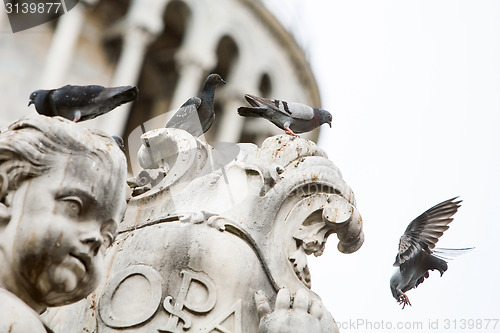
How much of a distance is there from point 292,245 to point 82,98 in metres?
1.75

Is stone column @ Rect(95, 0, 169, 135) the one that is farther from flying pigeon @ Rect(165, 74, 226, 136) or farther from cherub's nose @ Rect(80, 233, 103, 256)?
cherub's nose @ Rect(80, 233, 103, 256)

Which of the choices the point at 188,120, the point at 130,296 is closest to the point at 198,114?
the point at 188,120

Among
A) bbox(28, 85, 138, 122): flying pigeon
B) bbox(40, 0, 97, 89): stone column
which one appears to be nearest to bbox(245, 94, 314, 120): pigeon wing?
bbox(28, 85, 138, 122): flying pigeon

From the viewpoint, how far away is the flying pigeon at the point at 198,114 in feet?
15.9

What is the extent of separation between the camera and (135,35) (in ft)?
75.8

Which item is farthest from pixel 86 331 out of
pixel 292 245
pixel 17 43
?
pixel 17 43

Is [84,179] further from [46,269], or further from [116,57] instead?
[116,57]

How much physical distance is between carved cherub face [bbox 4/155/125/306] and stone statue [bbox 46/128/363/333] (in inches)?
27.1

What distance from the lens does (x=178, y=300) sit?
10.3ft

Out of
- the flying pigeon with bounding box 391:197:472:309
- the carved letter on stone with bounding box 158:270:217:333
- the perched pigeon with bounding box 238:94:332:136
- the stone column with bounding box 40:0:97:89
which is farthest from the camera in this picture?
the stone column with bounding box 40:0:97:89

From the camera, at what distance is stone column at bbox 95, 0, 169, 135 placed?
2273 centimetres

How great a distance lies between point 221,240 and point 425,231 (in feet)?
5.66

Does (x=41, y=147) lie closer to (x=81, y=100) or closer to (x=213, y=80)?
(x=81, y=100)

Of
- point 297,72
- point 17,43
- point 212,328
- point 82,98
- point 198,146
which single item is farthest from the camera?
point 297,72
